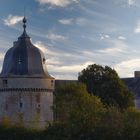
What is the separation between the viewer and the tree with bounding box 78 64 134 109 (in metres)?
71.4

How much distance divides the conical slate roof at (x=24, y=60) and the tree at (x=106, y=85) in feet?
15.3

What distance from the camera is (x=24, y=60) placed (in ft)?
247

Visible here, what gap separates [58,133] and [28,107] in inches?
681

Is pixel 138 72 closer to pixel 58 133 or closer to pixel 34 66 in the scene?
pixel 34 66

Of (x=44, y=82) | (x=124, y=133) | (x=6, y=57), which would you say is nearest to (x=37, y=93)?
(x=44, y=82)

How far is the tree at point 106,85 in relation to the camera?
71.4 m

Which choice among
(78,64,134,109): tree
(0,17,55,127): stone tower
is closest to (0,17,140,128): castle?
(0,17,55,127): stone tower

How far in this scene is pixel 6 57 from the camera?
76688mm

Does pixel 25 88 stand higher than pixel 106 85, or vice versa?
pixel 106 85

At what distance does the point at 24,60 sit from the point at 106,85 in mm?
9988

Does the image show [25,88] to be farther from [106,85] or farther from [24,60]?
[106,85]

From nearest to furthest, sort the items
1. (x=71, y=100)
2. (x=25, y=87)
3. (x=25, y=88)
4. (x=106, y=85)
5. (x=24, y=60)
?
(x=71, y=100), (x=106, y=85), (x=25, y=88), (x=25, y=87), (x=24, y=60)

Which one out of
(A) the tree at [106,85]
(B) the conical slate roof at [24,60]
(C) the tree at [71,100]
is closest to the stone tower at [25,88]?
(B) the conical slate roof at [24,60]

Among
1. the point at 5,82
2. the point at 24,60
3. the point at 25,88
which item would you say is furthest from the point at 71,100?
the point at 24,60
